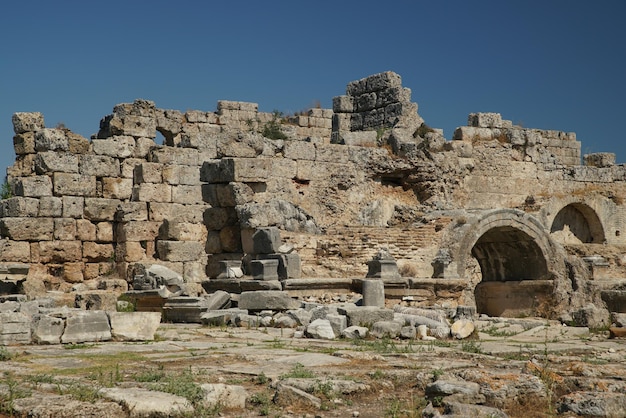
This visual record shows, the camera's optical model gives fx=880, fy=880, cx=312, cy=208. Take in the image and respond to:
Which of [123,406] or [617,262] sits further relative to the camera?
[617,262]

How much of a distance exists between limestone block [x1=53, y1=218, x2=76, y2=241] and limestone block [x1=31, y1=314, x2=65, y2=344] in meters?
8.66

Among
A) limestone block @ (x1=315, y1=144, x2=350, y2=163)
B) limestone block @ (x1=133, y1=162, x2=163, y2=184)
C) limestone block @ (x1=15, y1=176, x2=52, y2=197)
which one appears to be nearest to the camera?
limestone block @ (x1=15, y1=176, x2=52, y2=197)

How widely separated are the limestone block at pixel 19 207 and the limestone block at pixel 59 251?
64 cm

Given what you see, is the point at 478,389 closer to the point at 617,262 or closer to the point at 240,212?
the point at 240,212

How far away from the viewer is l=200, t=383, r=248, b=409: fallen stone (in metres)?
5.81

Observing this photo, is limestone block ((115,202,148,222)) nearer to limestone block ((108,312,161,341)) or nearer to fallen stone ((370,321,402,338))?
limestone block ((108,312,161,341))

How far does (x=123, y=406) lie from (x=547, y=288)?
13020 millimetres

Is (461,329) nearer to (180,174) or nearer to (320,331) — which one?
(320,331)

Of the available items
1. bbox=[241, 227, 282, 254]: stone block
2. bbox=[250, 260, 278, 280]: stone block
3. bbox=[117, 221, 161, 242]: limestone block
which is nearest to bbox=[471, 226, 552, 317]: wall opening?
bbox=[241, 227, 282, 254]: stone block

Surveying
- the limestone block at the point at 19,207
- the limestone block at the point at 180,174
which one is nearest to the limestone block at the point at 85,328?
the limestone block at the point at 19,207

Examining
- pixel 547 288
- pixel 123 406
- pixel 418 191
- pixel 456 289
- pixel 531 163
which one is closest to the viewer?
pixel 123 406

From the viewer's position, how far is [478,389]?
625 centimetres

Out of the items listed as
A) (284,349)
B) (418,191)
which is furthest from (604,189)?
(284,349)

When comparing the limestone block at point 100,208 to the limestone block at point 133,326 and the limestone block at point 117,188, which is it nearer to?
the limestone block at point 117,188
